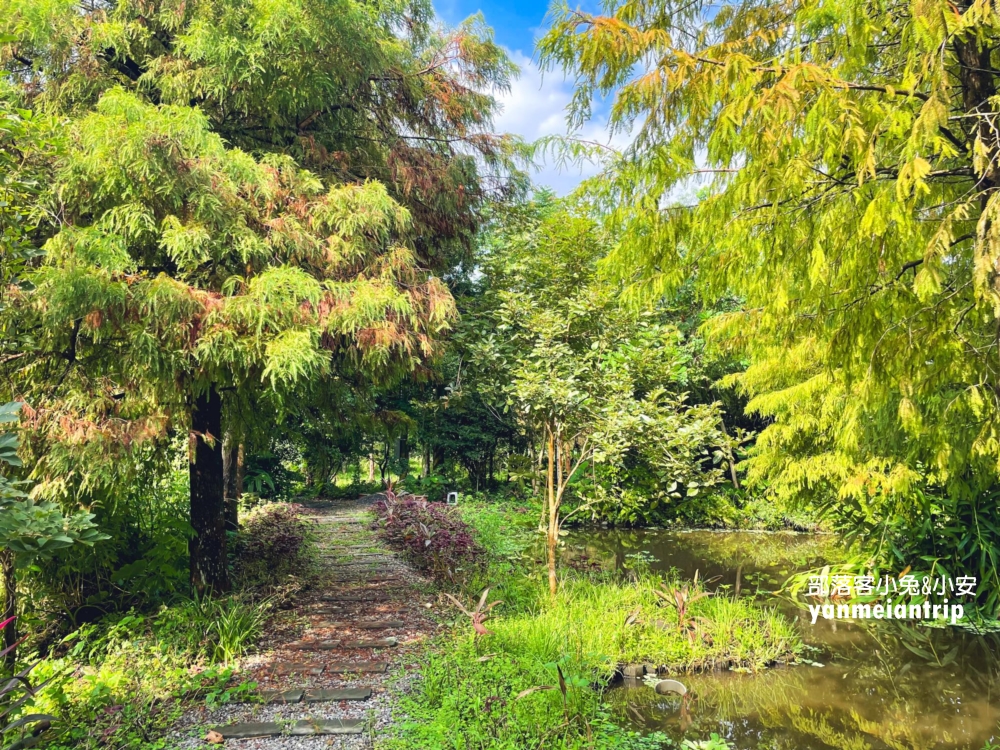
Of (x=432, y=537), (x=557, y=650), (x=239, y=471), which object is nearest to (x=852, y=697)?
(x=557, y=650)

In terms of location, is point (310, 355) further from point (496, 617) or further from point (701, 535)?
point (701, 535)

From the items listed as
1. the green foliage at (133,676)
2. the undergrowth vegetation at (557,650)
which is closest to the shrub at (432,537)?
the undergrowth vegetation at (557,650)

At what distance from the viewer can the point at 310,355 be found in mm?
3238

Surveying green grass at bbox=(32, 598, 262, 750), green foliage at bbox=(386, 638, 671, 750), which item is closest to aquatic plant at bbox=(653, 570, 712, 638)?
green foliage at bbox=(386, 638, 671, 750)

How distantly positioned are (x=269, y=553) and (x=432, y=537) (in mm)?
1798

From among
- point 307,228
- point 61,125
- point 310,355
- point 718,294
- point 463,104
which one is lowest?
point 310,355

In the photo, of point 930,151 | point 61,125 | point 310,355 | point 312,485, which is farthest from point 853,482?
point 312,485

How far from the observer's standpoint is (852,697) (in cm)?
399

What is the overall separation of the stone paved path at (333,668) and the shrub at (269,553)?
1.18 feet

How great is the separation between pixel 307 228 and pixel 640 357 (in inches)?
185

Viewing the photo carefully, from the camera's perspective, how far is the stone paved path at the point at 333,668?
2.90 m

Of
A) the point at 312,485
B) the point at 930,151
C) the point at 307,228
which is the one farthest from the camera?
the point at 312,485

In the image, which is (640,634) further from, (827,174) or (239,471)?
(239,471)

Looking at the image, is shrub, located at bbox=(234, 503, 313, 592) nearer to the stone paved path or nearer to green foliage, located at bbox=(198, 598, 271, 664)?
the stone paved path
